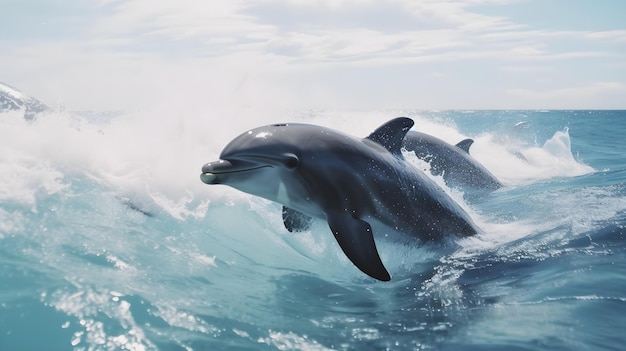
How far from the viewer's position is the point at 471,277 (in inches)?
296

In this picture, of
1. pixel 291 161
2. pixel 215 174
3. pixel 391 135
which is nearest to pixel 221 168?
pixel 215 174

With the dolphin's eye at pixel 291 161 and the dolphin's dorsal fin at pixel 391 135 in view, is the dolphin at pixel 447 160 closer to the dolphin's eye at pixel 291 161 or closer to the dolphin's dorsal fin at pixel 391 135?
the dolphin's dorsal fin at pixel 391 135

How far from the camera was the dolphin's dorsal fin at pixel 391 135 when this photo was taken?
8.22m

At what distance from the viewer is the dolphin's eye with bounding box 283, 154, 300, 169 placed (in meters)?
6.73

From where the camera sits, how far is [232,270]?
7.54m

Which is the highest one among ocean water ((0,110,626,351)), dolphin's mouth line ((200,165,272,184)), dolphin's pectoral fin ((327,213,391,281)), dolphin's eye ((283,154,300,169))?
dolphin's eye ((283,154,300,169))

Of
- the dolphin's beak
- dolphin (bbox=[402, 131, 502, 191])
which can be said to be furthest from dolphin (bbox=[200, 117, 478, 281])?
dolphin (bbox=[402, 131, 502, 191])

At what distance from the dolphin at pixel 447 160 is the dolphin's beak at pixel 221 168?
31.2 ft

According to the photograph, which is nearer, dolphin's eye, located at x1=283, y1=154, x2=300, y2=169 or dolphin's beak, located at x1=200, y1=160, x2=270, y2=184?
dolphin's beak, located at x1=200, y1=160, x2=270, y2=184

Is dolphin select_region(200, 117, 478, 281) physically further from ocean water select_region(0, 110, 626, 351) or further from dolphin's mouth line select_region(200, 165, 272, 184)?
ocean water select_region(0, 110, 626, 351)

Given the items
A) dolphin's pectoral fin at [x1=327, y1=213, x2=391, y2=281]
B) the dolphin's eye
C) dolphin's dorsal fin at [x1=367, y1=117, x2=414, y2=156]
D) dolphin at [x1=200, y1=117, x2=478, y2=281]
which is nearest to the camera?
dolphin's pectoral fin at [x1=327, y1=213, x2=391, y2=281]

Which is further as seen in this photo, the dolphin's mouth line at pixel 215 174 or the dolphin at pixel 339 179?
the dolphin at pixel 339 179

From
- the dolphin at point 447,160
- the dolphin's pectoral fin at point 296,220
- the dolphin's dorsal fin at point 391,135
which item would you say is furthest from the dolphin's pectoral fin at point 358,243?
the dolphin at point 447,160

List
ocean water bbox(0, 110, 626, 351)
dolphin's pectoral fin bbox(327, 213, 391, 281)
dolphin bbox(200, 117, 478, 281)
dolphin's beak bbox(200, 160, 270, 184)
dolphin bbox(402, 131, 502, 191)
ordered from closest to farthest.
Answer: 1. ocean water bbox(0, 110, 626, 351)
2. dolphin's pectoral fin bbox(327, 213, 391, 281)
3. dolphin's beak bbox(200, 160, 270, 184)
4. dolphin bbox(200, 117, 478, 281)
5. dolphin bbox(402, 131, 502, 191)
